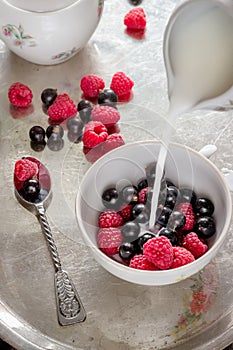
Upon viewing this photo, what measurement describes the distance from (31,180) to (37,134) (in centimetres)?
11

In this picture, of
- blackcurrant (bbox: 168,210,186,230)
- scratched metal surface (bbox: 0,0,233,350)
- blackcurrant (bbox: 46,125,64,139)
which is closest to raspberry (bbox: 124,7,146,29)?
scratched metal surface (bbox: 0,0,233,350)

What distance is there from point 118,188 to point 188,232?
0.14m

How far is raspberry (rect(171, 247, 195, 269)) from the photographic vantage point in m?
1.12

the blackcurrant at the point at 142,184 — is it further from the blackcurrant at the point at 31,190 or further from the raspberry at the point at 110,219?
the blackcurrant at the point at 31,190

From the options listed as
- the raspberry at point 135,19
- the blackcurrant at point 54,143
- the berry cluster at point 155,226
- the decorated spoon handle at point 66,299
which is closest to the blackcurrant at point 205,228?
the berry cluster at point 155,226

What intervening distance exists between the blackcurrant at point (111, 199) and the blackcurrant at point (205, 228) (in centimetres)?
14

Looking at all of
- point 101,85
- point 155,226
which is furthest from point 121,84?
point 155,226

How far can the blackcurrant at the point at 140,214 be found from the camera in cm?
118

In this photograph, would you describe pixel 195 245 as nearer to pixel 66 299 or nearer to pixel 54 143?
pixel 66 299

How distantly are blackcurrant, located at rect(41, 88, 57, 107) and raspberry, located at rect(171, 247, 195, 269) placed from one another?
442 millimetres

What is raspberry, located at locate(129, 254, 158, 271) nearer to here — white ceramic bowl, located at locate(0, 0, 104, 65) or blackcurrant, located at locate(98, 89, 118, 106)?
blackcurrant, located at locate(98, 89, 118, 106)

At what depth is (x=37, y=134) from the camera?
1366mm

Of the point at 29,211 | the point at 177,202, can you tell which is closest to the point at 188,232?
the point at 177,202

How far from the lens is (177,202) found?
1211 mm
